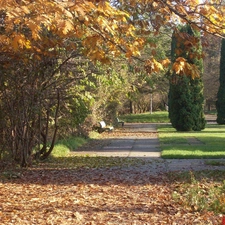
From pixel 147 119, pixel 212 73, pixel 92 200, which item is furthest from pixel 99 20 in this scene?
pixel 212 73

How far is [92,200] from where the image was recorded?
8.15 m

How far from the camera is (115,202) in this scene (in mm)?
7980

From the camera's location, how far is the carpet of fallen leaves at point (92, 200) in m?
6.68

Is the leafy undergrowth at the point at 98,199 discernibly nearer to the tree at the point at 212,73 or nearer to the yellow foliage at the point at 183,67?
the yellow foliage at the point at 183,67

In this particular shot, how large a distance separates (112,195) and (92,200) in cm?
59

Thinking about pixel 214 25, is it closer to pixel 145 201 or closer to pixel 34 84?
pixel 145 201

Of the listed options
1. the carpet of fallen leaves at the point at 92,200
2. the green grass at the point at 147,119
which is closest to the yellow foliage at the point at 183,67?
the carpet of fallen leaves at the point at 92,200

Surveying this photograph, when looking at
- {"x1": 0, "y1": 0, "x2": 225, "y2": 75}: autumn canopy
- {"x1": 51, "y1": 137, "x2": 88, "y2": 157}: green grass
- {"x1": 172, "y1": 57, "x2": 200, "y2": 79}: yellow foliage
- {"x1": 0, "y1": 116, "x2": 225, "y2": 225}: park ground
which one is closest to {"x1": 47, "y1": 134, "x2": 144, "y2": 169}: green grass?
{"x1": 51, "y1": 137, "x2": 88, "y2": 157}: green grass

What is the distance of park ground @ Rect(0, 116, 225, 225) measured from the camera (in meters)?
6.78

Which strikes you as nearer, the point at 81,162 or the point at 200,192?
the point at 200,192

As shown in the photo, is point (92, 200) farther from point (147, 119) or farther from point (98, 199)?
point (147, 119)

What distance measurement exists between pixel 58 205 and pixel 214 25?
3.84m

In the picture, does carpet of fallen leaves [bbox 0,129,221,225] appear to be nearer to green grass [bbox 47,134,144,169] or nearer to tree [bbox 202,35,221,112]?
green grass [bbox 47,134,144,169]

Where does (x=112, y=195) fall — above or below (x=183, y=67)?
below
